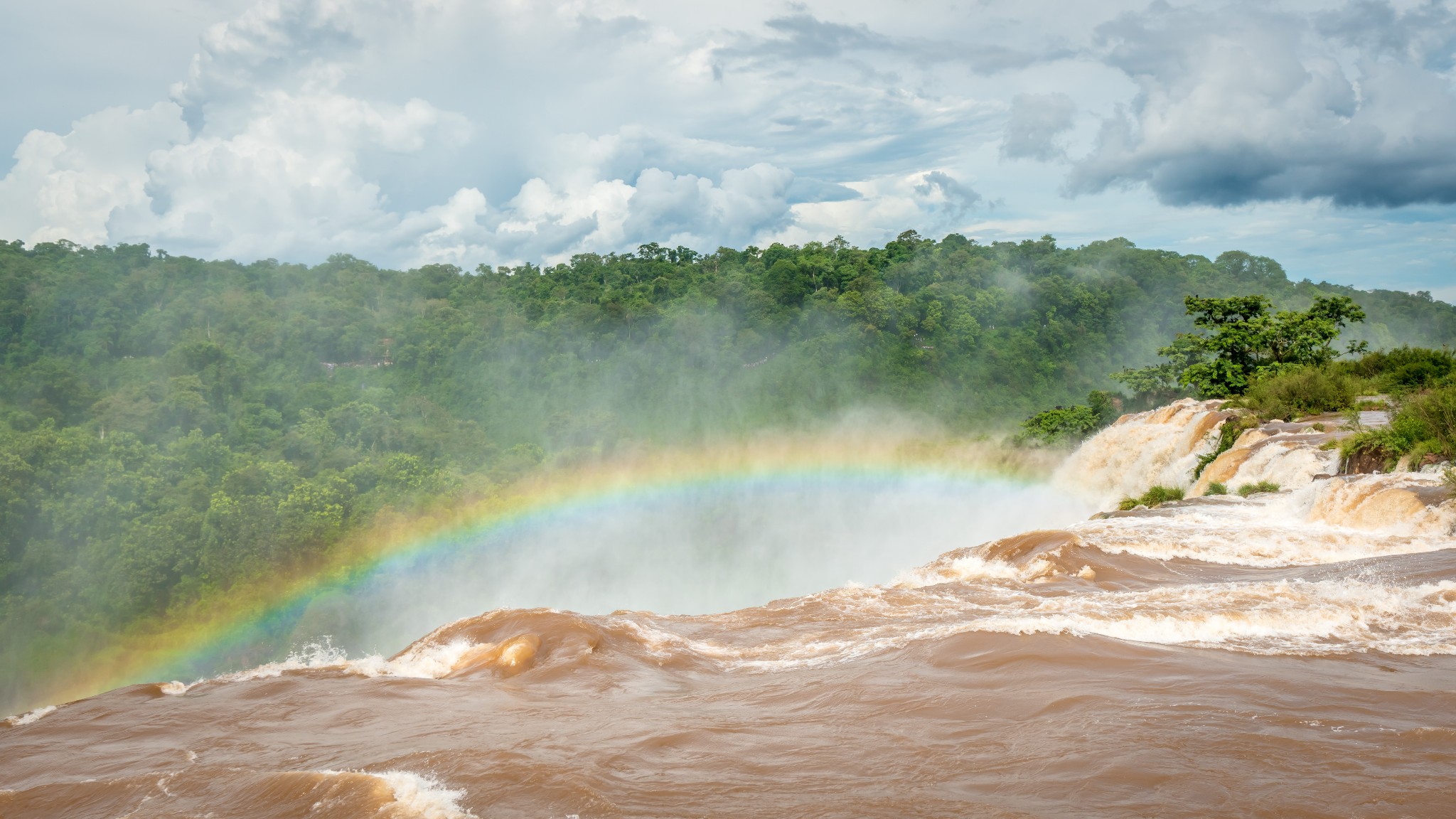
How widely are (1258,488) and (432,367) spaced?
66.7 m

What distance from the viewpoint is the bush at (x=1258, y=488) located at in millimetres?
17641

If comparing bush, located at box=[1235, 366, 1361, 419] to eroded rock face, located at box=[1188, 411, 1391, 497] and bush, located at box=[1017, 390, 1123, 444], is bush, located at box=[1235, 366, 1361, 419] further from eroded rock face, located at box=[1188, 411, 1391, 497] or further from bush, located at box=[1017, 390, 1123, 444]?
bush, located at box=[1017, 390, 1123, 444]

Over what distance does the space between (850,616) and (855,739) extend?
4.52m

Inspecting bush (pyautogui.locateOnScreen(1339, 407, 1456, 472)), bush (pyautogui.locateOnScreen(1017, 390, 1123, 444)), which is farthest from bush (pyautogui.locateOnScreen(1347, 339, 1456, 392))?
bush (pyautogui.locateOnScreen(1017, 390, 1123, 444))

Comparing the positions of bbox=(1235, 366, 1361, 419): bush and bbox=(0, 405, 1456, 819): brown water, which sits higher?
bbox=(1235, 366, 1361, 419): bush

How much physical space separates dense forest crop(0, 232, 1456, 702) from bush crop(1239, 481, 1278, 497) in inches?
1687

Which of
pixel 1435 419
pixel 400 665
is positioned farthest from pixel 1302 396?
pixel 400 665

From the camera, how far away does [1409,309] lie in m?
80.6

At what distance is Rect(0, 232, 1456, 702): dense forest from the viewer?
46188mm

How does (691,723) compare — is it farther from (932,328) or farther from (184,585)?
(932,328)

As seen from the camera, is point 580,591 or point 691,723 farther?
point 580,591

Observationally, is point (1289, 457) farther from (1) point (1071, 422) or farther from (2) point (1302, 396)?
(1) point (1071, 422)

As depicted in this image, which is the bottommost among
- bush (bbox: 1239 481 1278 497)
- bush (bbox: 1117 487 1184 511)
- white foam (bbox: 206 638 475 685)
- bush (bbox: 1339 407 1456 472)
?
bush (bbox: 1117 487 1184 511)

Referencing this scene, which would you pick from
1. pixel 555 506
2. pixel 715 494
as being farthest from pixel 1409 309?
pixel 555 506
